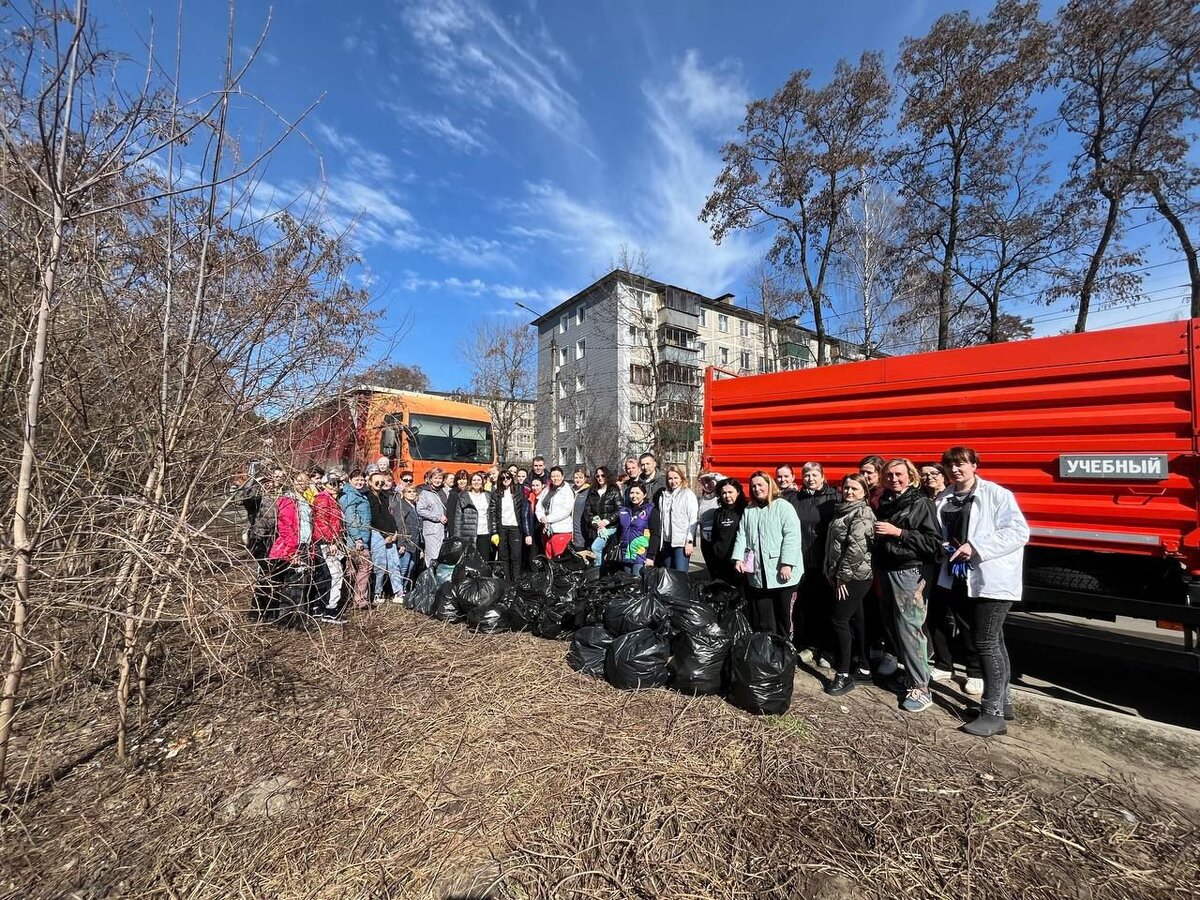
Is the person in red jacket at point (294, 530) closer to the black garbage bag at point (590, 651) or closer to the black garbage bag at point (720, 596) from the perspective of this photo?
the black garbage bag at point (590, 651)

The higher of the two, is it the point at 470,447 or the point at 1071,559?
the point at 470,447

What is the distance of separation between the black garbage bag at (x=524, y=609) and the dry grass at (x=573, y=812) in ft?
4.15

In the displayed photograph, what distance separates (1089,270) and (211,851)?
17.0 meters

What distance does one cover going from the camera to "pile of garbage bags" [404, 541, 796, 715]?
327 cm

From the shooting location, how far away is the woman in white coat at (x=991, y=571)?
10.1 feet

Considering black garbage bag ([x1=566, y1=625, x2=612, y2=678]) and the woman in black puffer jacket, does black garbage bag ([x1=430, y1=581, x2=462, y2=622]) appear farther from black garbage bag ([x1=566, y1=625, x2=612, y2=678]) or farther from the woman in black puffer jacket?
the woman in black puffer jacket

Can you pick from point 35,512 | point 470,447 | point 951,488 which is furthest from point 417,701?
point 470,447

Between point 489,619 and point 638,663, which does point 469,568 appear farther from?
point 638,663

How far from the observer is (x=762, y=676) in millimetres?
3152

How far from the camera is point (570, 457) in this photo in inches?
1199

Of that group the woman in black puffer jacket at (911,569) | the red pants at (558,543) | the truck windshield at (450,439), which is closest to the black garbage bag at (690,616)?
the woman in black puffer jacket at (911,569)

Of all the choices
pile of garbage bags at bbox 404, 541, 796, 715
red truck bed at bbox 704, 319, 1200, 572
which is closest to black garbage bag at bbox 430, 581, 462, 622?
pile of garbage bags at bbox 404, 541, 796, 715

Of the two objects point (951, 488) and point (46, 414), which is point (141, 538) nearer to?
point (46, 414)

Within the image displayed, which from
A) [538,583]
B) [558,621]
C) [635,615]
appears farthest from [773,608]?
[538,583]
